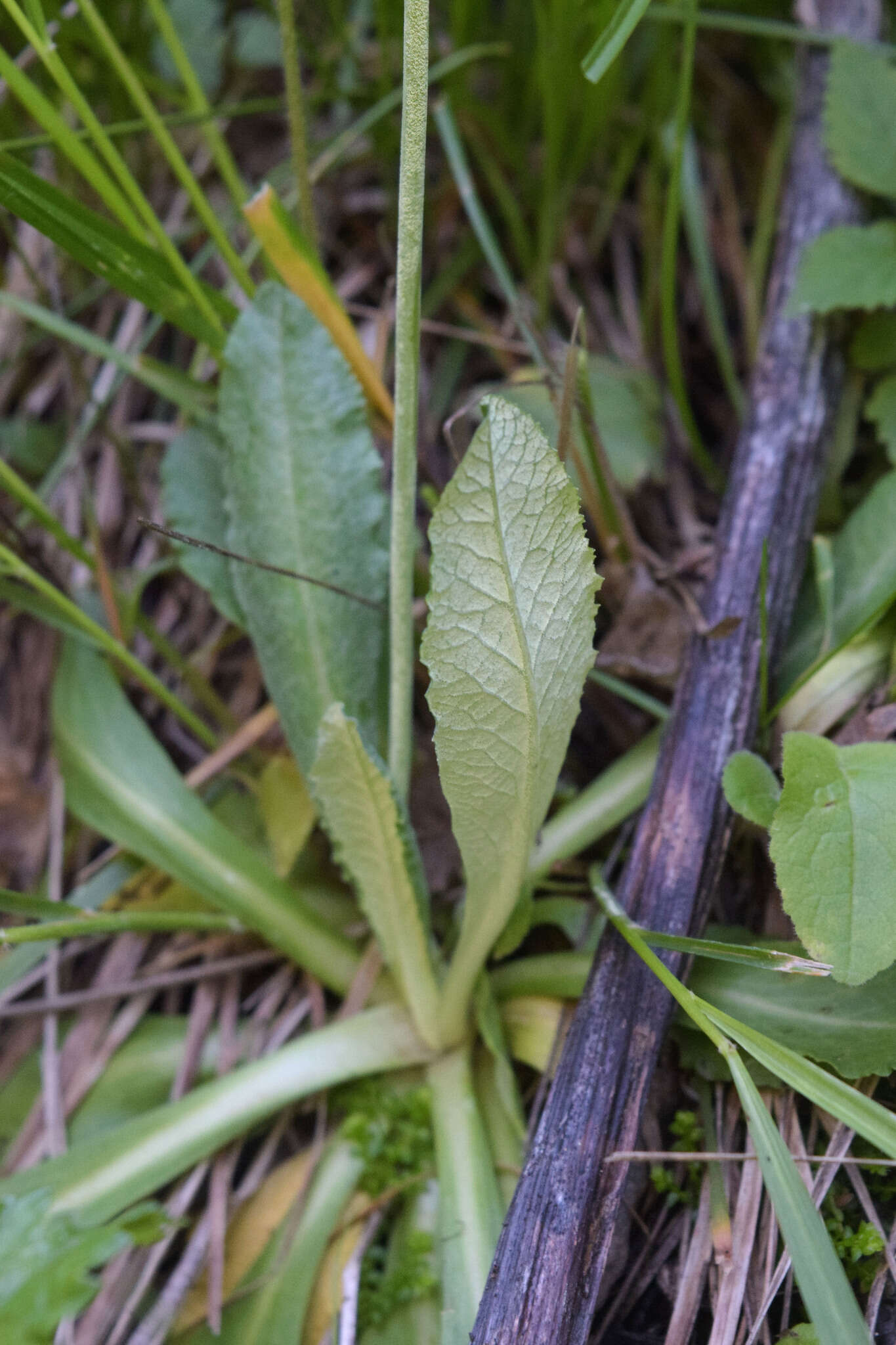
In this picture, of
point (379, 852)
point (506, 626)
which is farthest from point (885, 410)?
point (379, 852)

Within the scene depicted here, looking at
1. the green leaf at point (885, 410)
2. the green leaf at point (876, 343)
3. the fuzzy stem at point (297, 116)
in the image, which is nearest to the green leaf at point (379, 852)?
the fuzzy stem at point (297, 116)

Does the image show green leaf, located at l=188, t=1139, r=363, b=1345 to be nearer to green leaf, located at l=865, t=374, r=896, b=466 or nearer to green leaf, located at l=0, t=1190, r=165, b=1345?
green leaf, located at l=0, t=1190, r=165, b=1345

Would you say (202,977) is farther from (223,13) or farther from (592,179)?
(223,13)

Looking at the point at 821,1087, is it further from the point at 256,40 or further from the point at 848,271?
the point at 256,40

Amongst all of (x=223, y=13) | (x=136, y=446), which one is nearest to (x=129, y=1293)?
(x=136, y=446)

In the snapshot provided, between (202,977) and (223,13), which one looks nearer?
(202,977)
